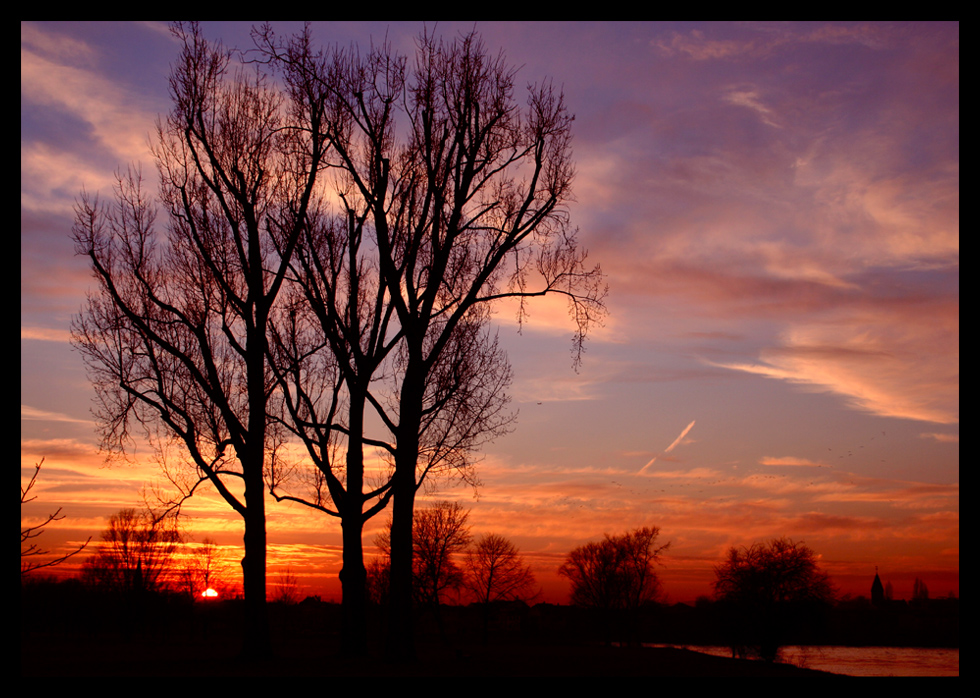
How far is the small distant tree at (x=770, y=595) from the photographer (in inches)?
2623

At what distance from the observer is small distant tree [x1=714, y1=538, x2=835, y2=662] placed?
6662 centimetres

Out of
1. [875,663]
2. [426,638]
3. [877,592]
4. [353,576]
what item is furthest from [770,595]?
[877,592]

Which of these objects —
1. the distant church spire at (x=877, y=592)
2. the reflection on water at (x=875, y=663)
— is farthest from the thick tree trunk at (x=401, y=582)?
the distant church spire at (x=877, y=592)

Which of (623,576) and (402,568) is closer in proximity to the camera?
(402,568)

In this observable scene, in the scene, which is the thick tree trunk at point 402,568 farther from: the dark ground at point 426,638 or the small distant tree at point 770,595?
the small distant tree at point 770,595

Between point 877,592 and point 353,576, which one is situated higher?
point 353,576

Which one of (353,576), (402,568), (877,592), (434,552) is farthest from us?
(877,592)

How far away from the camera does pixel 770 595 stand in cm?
6812

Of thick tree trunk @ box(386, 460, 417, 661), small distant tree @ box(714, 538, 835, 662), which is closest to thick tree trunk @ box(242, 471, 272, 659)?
thick tree trunk @ box(386, 460, 417, 661)

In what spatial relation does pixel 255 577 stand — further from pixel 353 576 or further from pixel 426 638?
pixel 426 638

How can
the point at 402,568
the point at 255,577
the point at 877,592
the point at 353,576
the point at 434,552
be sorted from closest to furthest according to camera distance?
the point at 402,568 → the point at 255,577 → the point at 353,576 → the point at 434,552 → the point at 877,592

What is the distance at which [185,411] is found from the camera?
20.0 metres
